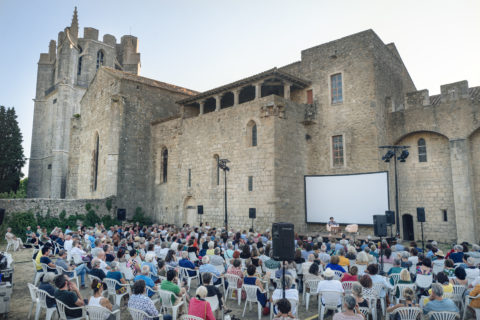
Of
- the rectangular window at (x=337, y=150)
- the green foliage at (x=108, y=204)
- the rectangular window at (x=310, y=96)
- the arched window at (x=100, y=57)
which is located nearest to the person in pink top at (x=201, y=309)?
the rectangular window at (x=337, y=150)

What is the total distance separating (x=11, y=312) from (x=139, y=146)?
18981mm

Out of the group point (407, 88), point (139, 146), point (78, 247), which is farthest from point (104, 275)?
point (407, 88)

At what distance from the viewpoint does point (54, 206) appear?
20547mm

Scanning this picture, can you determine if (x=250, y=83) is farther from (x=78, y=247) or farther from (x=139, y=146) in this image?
(x=78, y=247)

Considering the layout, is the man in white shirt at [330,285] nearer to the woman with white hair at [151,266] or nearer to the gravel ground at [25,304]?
the gravel ground at [25,304]

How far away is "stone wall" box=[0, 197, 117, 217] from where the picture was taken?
19.1 meters

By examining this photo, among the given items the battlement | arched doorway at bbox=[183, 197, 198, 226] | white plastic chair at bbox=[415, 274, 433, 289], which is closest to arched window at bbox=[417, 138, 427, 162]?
the battlement

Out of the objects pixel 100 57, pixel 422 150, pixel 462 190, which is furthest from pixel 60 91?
pixel 462 190

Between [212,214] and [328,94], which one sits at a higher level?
[328,94]

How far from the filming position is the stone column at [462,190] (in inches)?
622

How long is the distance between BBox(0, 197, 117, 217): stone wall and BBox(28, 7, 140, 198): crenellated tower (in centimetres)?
1536

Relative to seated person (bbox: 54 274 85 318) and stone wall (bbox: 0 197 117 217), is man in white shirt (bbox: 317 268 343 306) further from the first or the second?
stone wall (bbox: 0 197 117 217)

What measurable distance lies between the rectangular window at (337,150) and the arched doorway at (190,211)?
9.37 m

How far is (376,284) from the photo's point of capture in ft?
20.9
